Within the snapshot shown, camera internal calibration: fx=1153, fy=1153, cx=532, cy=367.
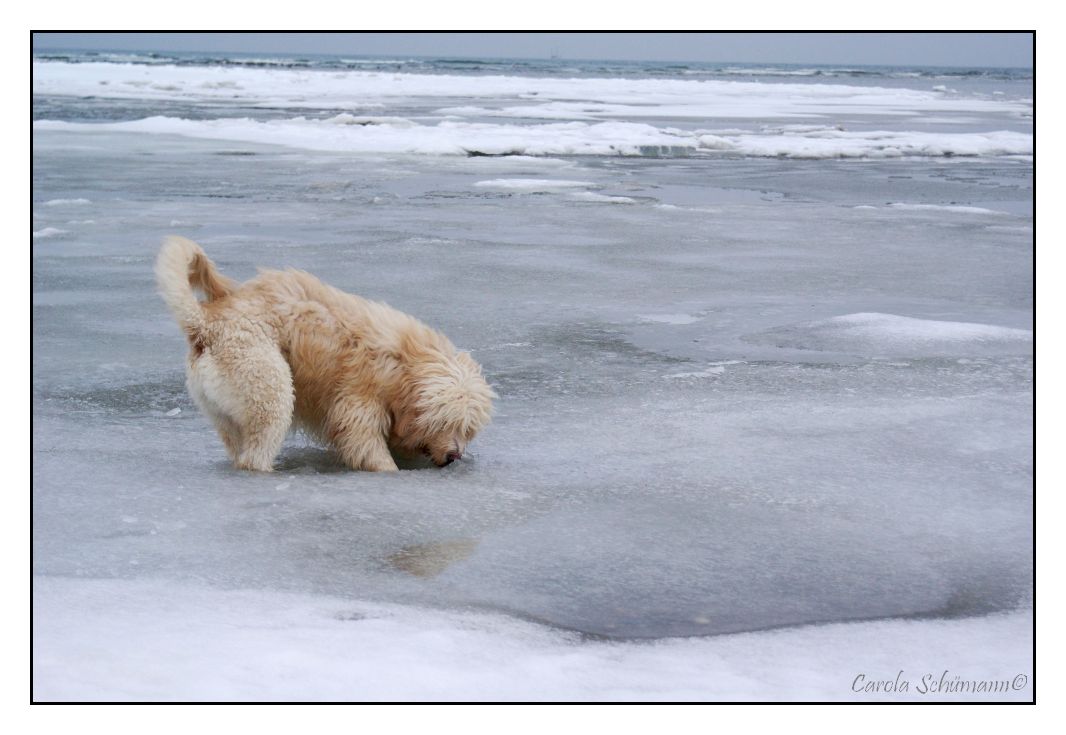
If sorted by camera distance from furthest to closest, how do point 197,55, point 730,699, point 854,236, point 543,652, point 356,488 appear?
point 197,55, point 854,236, point 356,488, point 543,652, point 730,699

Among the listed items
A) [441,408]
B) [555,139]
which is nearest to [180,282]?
[441,408]

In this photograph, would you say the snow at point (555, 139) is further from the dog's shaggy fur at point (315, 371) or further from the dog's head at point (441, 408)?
the dog's head at point (441, 408)

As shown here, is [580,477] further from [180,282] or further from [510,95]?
[510,95]

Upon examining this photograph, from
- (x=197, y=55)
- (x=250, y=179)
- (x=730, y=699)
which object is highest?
(x=197, y=55)

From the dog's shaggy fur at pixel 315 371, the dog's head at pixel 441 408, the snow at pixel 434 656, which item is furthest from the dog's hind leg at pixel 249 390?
the snow at pixel 434 656

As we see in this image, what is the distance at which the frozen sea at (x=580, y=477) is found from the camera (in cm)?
318

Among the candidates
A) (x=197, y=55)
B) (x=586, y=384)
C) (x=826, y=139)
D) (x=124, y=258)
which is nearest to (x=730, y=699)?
(x=586, y=384)

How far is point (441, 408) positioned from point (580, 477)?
25.3 inches

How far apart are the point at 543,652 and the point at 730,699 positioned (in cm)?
53

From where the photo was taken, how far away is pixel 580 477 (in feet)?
15.7

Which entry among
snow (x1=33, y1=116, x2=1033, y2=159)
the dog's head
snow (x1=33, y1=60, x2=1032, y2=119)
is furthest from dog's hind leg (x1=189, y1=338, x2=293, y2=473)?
snow (x1=33, y1=60, x2=1032, y2=119)

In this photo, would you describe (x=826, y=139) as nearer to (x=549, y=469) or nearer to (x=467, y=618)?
(x=549, y=469)

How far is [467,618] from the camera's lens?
3414 millimetres

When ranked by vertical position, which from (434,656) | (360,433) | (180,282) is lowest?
(434,656)
